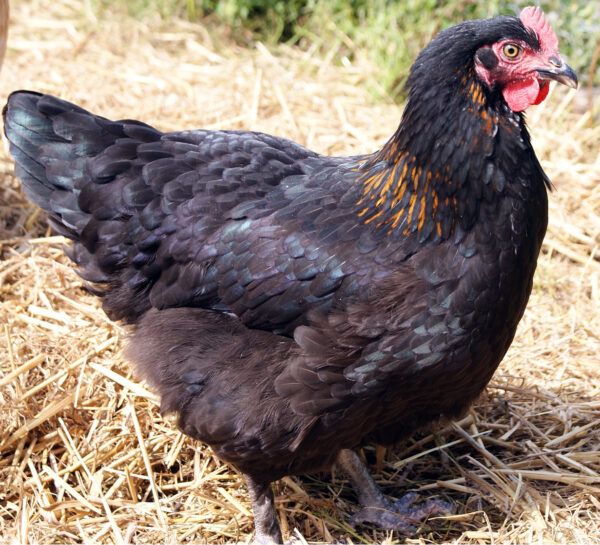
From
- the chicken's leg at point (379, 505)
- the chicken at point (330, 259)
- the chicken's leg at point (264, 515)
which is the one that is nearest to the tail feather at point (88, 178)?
the chicken at point (330, 259)

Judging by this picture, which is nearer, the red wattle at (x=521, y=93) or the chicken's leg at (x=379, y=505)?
the red wattle at (x=521, y=93)

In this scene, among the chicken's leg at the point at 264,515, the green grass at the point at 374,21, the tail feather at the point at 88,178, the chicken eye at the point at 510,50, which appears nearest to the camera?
the chicken eye at the point at 510,50

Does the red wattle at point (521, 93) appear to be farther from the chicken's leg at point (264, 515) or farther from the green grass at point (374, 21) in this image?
the green grass at point (374, 21)

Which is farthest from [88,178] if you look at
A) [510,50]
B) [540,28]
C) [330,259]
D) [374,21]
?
[374,21]

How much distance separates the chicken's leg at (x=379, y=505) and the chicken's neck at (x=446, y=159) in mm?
1270

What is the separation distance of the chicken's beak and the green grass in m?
3.37

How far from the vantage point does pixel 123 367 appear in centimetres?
403

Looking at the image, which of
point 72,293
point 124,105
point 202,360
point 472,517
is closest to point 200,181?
point 202,360

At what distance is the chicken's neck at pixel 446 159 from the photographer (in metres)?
2.78

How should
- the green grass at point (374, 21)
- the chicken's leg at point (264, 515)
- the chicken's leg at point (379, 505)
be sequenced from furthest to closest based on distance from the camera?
the green grass at point (374, 21) → the chicken's leg at point (379, 505) → the chicken's leg at point (264, 515)

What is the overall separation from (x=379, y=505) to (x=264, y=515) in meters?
0.62

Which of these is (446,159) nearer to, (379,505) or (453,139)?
(453,139)

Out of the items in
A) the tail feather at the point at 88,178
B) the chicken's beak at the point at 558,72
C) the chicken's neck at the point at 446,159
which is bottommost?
the tail feather at the point at 88,178

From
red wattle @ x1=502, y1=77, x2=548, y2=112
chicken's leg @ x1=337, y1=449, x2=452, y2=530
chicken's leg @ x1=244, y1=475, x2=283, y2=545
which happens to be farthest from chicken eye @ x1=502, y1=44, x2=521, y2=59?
chicken's leg @ x1=244, y1=475, x2=283, y2=545
